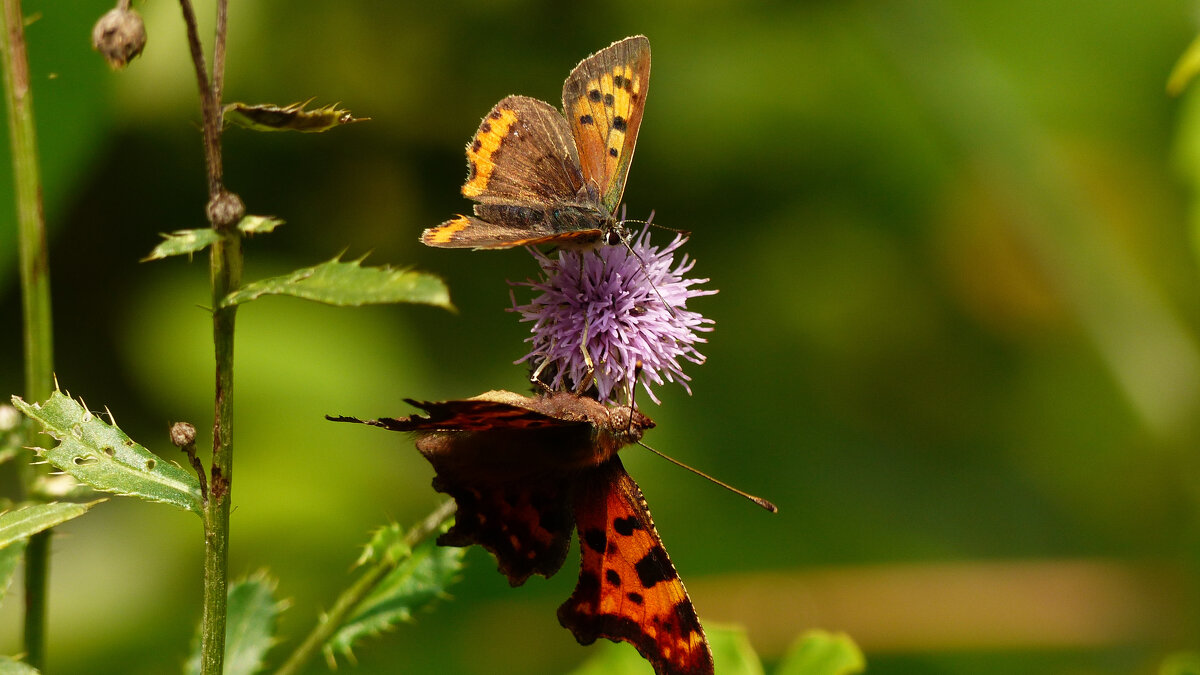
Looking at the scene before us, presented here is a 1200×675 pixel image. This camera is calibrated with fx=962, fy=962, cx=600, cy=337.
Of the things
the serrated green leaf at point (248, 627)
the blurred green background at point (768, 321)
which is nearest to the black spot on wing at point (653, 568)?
the serrated green leaf at point (248, 627)

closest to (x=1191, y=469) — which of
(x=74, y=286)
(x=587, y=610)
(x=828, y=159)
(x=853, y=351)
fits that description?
(x=853, y=351)

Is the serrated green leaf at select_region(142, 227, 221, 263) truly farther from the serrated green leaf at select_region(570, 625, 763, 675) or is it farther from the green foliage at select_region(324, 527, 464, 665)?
the serrated green leaf at select_region(570, 625, 763, 675)

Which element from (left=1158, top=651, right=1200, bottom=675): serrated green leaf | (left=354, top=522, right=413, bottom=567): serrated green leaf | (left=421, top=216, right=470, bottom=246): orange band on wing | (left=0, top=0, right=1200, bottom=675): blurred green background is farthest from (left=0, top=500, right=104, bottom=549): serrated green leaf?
(left=0, top=0, right=1200, bottom=675): blurred green background

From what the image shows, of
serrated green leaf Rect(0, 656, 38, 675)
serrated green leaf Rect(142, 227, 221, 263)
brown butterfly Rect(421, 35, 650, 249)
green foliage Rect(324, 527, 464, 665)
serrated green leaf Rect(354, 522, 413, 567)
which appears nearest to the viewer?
serrated green leaf Rect(142, 227, 221, 263)

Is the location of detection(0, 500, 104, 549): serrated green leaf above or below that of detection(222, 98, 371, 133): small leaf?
below

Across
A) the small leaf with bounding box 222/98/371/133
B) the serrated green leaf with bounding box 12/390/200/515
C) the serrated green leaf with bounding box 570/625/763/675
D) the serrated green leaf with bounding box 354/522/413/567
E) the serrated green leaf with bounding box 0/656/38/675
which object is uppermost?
the small leaf with bounding box 222/98/371/133

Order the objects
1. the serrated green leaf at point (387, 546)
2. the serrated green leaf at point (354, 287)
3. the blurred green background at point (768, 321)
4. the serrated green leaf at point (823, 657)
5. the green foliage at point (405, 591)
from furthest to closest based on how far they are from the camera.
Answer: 1. the blurred green background at point (768, 321)
2. the serrated green leaf at point (823, 657)
3. the green foliage at point (405, 591)
4. the serrated green leaf at point (387, 546)
5. the serrated green leaf at point (354, 287)

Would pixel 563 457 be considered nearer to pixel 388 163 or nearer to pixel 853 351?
pixel 388 163

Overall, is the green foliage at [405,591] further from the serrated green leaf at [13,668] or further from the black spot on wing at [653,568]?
the serrated green leaf at [13,668]
